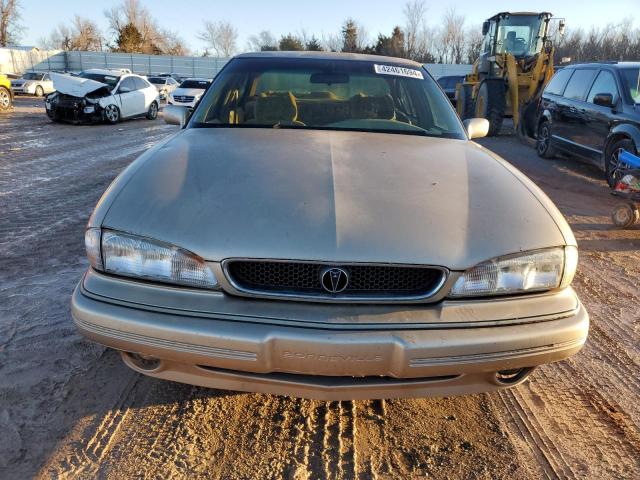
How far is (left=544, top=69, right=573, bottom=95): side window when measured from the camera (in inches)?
350

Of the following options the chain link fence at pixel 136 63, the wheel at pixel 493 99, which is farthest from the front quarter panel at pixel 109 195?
the chain link fence at pixel 136 63

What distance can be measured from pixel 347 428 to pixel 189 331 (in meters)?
0.90

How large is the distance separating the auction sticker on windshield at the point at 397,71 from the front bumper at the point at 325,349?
2135 millimetres

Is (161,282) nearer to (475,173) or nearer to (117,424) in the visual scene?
(117,424)

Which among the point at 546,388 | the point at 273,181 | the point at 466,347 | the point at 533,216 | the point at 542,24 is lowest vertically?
the point at 546,388

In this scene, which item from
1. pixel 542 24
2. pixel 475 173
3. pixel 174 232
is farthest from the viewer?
pixel 542 24

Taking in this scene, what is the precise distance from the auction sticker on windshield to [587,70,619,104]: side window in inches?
201

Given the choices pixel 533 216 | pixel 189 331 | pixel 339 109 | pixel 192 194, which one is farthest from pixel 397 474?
pixel 339 109

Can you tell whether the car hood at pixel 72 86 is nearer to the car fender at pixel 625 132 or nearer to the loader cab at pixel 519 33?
the loader cab at pixel 519 33

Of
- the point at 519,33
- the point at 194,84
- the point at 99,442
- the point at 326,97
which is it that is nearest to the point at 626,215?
the point at 326,97

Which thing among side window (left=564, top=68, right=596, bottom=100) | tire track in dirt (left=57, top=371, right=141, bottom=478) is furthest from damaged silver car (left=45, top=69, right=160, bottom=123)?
tire track in dirt (left=57, top=371, right=141, bottom=478)

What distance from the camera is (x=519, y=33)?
500 inches

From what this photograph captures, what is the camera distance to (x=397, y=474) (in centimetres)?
194

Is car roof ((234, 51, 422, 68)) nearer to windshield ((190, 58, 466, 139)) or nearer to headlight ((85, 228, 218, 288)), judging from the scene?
windshield ((190, 58, 466, 139))
